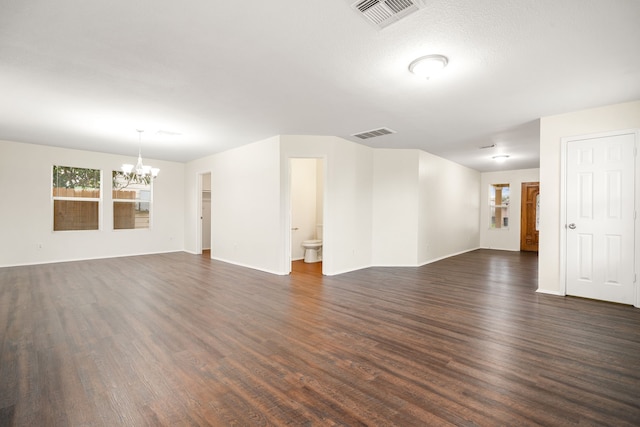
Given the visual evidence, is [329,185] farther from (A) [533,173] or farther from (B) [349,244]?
(A) [533,173]

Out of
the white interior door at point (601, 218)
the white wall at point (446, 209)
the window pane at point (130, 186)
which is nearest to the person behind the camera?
the white interior door at point (601, 218)

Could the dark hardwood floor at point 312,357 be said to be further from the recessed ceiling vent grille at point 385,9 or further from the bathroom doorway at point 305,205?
the bathroom doorway at point 305,205

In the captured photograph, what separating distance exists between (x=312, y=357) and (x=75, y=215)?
24.6ft

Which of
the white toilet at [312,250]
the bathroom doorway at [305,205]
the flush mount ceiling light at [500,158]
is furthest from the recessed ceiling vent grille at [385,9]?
the flush mount ceiling light at [500,158]

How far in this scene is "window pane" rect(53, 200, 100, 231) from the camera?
677cm

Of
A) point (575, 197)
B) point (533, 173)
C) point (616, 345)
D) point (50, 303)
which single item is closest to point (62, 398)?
point (50, 303)

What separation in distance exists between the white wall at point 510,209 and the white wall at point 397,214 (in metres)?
4.99

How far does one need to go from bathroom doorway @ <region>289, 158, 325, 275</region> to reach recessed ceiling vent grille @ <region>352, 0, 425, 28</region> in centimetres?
486

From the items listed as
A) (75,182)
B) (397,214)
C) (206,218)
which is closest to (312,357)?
(397,214)

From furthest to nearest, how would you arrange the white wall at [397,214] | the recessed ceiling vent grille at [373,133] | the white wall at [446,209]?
the white wall at [446,209], the white wall at [397,214], the recessed ceiling vent grille at [373,133]

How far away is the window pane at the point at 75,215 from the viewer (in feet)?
22.2

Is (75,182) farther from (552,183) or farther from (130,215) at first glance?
(552,183)

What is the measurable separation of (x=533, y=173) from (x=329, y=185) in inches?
295

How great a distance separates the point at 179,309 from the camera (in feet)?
11.5
